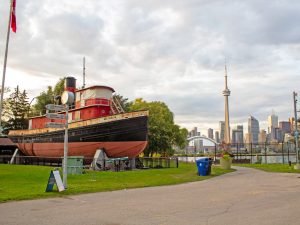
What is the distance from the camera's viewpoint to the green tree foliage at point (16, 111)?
210 feet

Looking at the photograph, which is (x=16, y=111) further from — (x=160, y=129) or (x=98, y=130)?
(x=98, y=130)

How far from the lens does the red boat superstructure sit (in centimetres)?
3027

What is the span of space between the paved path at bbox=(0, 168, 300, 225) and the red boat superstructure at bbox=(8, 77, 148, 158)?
A: 18.1m

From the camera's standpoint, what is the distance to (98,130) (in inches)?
1209

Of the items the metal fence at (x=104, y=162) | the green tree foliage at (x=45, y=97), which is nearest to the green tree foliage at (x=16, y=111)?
the green tree foliage at (x=45, y=97)

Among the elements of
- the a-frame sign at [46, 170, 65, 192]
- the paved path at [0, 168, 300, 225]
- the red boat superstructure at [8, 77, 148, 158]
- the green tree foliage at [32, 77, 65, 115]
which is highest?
the green tree foliage at [32, 77, 65, 115]

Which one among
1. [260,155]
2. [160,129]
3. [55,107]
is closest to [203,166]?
[55,107]

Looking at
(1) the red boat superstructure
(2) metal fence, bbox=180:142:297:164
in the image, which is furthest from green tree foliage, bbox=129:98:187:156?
(1) the red boat superstructure

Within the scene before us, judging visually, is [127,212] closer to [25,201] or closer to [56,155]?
[25,201]

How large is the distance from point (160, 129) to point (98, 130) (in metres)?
17.5

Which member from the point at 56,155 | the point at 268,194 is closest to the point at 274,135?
the point at 56,155

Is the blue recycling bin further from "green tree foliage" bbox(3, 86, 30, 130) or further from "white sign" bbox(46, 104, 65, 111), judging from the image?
"green tree foliage" bbox(3, 86, 30, 130)

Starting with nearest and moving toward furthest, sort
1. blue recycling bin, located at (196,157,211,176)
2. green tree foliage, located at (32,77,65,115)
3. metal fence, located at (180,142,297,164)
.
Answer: blue recycling bin, located at (196,157,211,176) < metal fence, located at (180,142,297,164) < green tree foliage, located at (32,77,65,115)

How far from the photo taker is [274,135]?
183000 mm
